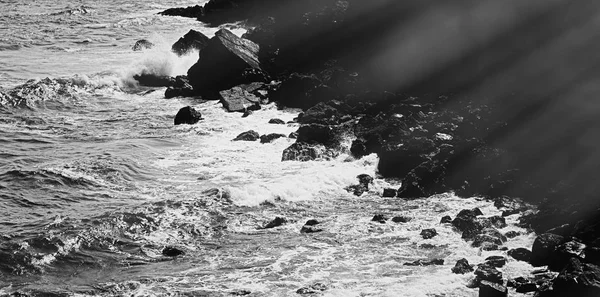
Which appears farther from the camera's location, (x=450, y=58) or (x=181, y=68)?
(x=181, y=68)

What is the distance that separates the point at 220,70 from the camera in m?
37.6

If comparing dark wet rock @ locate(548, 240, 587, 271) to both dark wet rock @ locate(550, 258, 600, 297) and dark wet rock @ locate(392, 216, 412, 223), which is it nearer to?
dark wet rock @ locate(550, 258, 600, 297)

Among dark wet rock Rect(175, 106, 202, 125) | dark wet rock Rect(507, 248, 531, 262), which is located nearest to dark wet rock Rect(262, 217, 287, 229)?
dark wet rock Rect(507, 248, 531, 262)

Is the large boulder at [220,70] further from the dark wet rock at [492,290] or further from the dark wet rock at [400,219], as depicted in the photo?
the dark wet rock at [492,290]

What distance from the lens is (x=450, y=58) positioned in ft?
123

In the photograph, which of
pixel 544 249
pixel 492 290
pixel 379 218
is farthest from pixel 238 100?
pixel 492 290

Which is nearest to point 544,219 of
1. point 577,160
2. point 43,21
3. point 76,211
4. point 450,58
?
point 577,160

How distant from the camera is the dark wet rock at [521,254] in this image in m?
18.3

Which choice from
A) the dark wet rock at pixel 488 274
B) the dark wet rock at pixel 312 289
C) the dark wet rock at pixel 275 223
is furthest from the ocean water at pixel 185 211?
the dark wet rock at pixel 488 274

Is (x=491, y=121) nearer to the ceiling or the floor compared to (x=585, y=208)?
nearer to the ceiling

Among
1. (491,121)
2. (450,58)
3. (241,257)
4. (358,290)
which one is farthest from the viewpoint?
(450,58)

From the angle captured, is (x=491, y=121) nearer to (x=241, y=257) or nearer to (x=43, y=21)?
(x=241, y=257)

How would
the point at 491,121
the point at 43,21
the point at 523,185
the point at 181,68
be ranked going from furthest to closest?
the point at 43,21 < the point at 181,68 < the point at 491,121 < the point at 523,185

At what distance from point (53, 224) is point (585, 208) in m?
16.5
